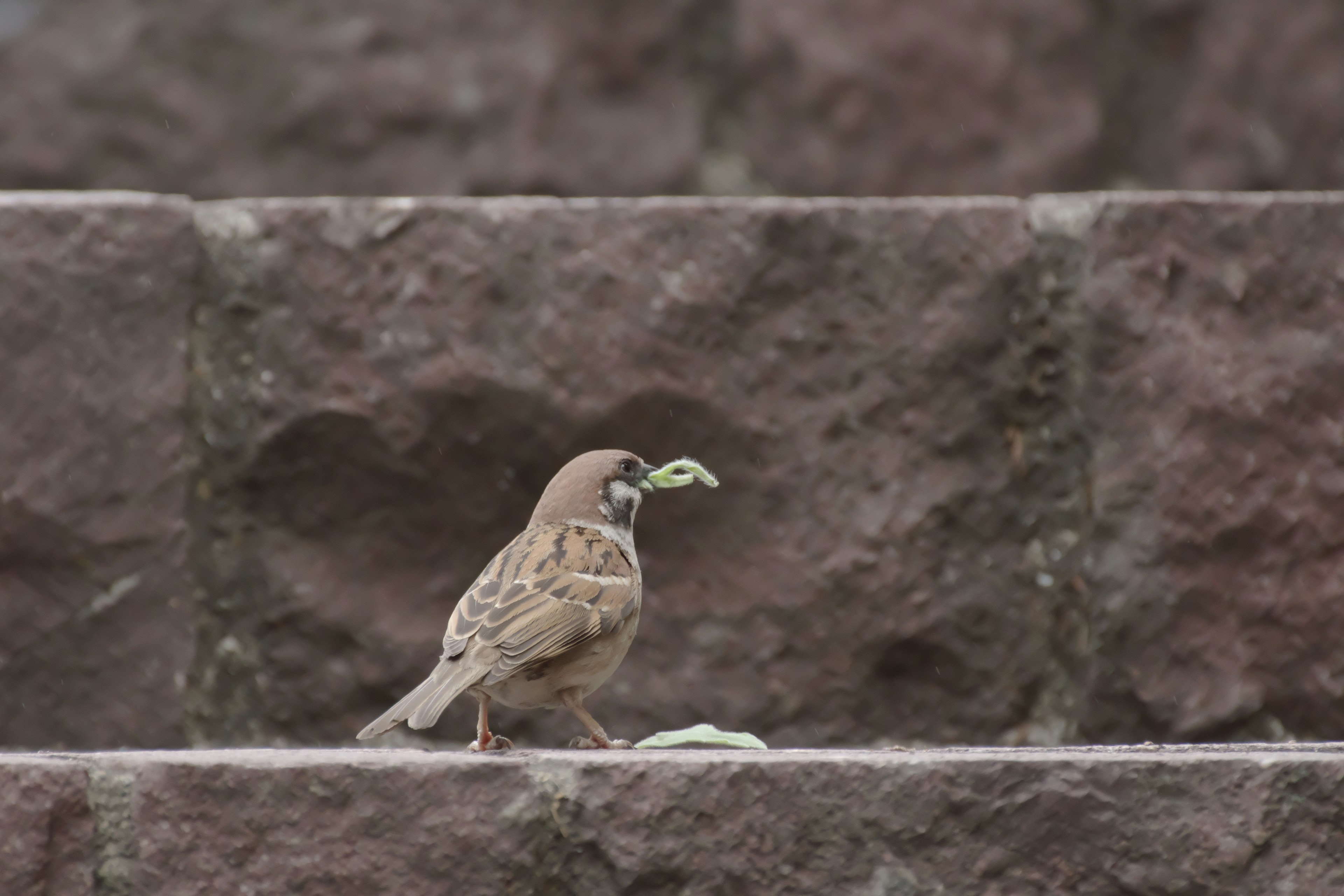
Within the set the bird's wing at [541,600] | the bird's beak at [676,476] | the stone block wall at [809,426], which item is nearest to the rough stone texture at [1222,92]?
the stone block wall at [809,426]

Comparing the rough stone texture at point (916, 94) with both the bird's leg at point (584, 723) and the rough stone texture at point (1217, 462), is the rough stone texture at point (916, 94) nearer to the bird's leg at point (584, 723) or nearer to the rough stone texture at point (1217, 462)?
the rough stone texture at point (1217, 462)

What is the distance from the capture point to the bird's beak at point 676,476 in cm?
323

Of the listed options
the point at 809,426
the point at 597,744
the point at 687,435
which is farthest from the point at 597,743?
the point at 809,426

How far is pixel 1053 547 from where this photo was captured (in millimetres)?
3281

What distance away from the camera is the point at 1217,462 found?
3.24 m

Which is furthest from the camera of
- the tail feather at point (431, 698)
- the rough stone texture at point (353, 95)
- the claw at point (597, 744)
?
the rough stone texture at point (353, 95)

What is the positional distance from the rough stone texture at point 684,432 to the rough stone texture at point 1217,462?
117mm

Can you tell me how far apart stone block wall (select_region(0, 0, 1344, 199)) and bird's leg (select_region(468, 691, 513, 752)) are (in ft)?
3.60

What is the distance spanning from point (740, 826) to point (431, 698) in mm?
748

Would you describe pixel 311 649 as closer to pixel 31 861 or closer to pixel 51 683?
pixel 51 683

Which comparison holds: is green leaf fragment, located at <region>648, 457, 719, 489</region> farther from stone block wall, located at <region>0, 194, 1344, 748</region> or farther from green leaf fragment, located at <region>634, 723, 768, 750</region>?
green leaf fragment, located at <region>634, 723, 768, 750</region>

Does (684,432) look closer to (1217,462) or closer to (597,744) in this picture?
(597,744)

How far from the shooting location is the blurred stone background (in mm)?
→ 3162

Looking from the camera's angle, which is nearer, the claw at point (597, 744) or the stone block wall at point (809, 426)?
the claw at point (597, 744)
